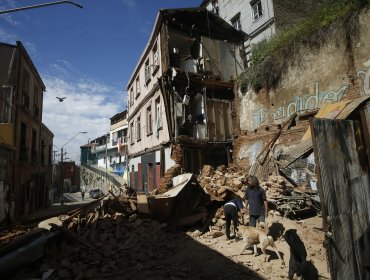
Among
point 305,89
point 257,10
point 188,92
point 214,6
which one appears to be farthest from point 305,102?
point 214,6

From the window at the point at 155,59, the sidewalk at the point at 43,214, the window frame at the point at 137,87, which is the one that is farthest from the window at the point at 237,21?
the sidewalk at the point at 43,214

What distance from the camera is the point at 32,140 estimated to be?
66.3ft

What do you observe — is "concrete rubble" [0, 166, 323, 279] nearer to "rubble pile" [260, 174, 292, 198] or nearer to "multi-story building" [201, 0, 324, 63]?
"rubble pile" [260, 174, 292, 198]

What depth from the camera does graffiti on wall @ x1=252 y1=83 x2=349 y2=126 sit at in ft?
35.2

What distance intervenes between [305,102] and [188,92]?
630cm

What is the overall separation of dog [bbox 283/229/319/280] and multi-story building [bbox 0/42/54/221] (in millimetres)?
14246

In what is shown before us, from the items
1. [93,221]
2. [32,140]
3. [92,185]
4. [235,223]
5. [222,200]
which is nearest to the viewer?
[235,223]

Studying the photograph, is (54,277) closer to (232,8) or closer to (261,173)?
(261,173)

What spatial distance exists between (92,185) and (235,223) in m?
45.5

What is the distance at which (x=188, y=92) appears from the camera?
15453 millimetres

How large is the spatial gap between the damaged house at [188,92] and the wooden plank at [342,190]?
9.78 m

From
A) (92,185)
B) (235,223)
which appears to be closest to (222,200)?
(235,223)

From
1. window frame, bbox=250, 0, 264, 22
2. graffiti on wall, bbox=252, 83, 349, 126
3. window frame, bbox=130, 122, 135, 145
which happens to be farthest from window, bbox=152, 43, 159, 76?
window frame, bbox=250, 0, 264, 22

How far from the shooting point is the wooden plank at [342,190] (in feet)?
12.1
